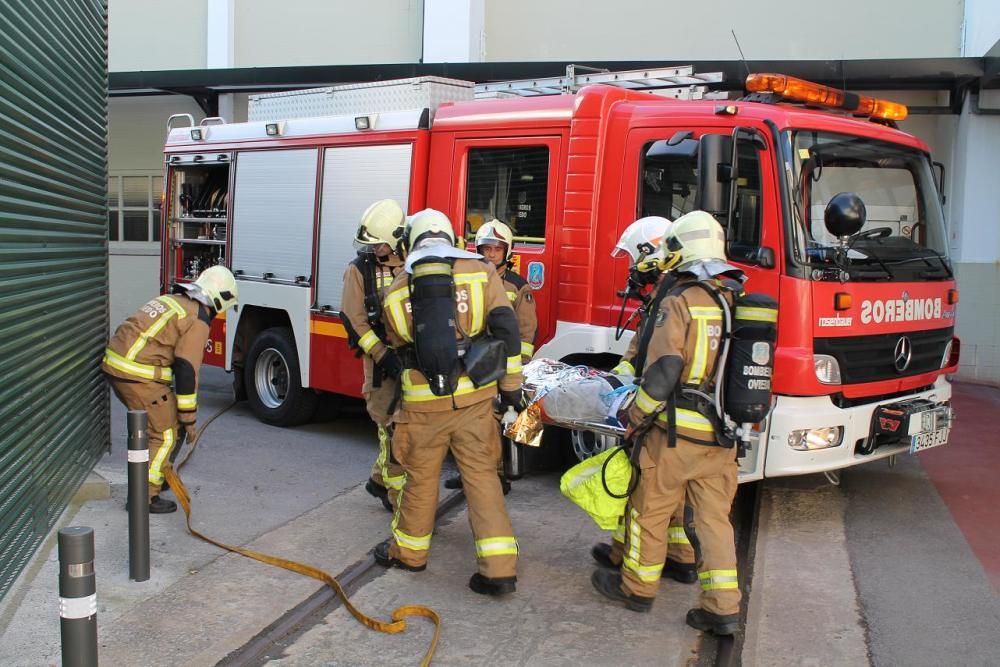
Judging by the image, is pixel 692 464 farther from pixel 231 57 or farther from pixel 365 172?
pixel 231 57

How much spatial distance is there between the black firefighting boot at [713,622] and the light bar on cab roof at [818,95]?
11.0 feet

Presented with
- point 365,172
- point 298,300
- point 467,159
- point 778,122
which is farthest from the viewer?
point 298,300

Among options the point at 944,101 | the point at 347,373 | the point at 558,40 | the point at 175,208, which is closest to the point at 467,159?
the point at 347,373

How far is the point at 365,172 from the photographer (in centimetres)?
786

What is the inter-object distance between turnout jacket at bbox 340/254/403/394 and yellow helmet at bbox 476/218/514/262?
1.97 feet

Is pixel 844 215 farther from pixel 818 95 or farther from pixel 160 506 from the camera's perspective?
pixel 160 506

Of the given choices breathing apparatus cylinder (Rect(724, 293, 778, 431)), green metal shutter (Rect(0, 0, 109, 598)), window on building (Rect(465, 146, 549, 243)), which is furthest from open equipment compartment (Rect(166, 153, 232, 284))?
breathing apparatus cylinder (Rect(724, 293, 778, 431))

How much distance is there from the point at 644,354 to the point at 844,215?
1.82 meters

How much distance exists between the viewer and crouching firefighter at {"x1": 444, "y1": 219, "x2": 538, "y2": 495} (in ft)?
21.0

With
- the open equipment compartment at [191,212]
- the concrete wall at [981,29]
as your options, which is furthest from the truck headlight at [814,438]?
the concrete wall at [981,29]

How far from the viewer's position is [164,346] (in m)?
5.91

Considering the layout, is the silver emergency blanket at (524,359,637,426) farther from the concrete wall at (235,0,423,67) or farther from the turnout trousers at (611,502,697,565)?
the concrete wall at (235,0,423,67)

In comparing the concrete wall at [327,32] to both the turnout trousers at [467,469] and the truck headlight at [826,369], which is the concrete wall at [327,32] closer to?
the truck headlight at [826,369]

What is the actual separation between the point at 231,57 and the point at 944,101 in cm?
987
